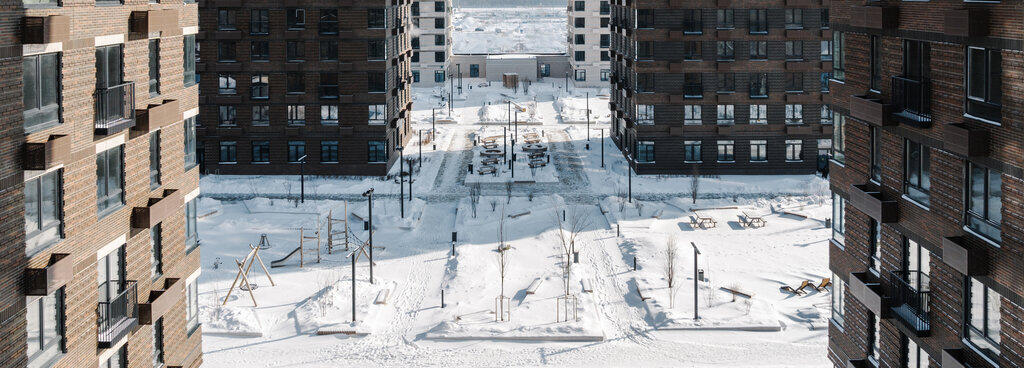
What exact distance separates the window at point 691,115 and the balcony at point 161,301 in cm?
4934

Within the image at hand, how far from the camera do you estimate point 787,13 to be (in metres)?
68.4

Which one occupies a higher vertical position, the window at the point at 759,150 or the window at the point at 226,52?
the window at the point at 226,52

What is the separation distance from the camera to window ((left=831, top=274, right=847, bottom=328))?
2670 centimetres

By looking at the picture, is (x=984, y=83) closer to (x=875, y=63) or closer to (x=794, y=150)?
(x=875, y=63)

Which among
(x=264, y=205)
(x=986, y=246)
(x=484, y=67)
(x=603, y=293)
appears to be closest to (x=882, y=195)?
(x=986, y=246)

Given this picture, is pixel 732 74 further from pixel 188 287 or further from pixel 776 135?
pixel 188 287

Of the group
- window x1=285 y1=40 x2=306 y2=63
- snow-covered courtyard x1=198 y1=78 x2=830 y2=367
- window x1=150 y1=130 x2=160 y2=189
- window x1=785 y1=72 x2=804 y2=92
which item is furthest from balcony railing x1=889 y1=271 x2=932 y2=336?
window x1=285 y1=40 x2=306 y2=63

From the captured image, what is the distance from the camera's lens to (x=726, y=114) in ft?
230

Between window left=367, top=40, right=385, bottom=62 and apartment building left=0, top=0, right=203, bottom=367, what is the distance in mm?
41854

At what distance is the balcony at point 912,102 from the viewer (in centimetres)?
2070

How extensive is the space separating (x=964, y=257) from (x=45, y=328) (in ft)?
57.7

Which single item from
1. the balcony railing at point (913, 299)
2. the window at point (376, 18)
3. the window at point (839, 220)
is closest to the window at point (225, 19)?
the window at point (376, 18)

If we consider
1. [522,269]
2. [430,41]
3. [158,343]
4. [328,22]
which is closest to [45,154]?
[158,343]

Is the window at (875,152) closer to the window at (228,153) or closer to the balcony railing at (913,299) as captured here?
the balcony railing at (913,299)
